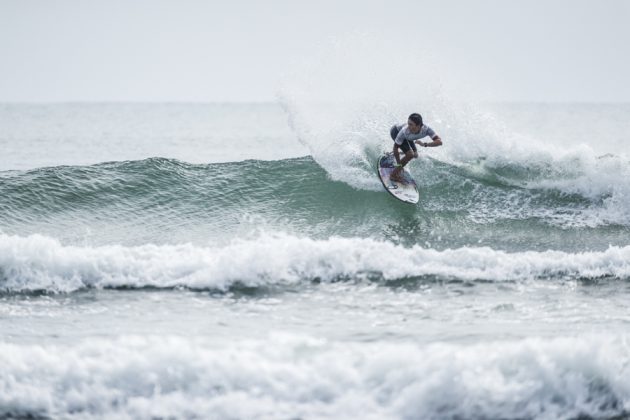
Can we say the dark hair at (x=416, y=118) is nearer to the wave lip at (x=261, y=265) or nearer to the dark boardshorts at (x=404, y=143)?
the dark boardshorts at (x=404, y=143)

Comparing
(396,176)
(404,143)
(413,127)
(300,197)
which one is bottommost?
(300,197)

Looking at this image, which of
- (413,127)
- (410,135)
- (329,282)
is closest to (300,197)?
(410,135)

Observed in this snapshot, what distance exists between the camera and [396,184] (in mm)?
13156

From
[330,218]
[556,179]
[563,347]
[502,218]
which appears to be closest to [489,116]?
[556,179]

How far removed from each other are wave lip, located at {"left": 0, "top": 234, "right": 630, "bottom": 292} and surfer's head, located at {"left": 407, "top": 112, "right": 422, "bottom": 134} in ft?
8.49

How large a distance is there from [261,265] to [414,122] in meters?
4.02

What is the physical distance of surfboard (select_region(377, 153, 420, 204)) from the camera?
13.0 m

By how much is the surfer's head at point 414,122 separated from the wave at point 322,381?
19.1 feet

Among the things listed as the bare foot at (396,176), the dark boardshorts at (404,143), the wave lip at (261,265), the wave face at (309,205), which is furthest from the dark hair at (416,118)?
the wave lip at (261,265)

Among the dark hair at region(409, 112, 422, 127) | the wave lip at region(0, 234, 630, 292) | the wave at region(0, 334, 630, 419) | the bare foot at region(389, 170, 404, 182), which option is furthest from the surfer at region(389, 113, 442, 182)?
the wave at region(0, 334, 630, 419)

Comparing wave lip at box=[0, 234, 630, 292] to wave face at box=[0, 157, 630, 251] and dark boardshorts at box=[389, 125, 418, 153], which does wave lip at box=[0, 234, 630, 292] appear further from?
dark boardshorts at box=[389, 125, 418, 153]

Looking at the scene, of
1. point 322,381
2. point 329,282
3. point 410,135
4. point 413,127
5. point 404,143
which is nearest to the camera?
point 322,381

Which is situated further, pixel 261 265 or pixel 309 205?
pixel 309 205

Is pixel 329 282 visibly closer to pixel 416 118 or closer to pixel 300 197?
pixel 416 118
